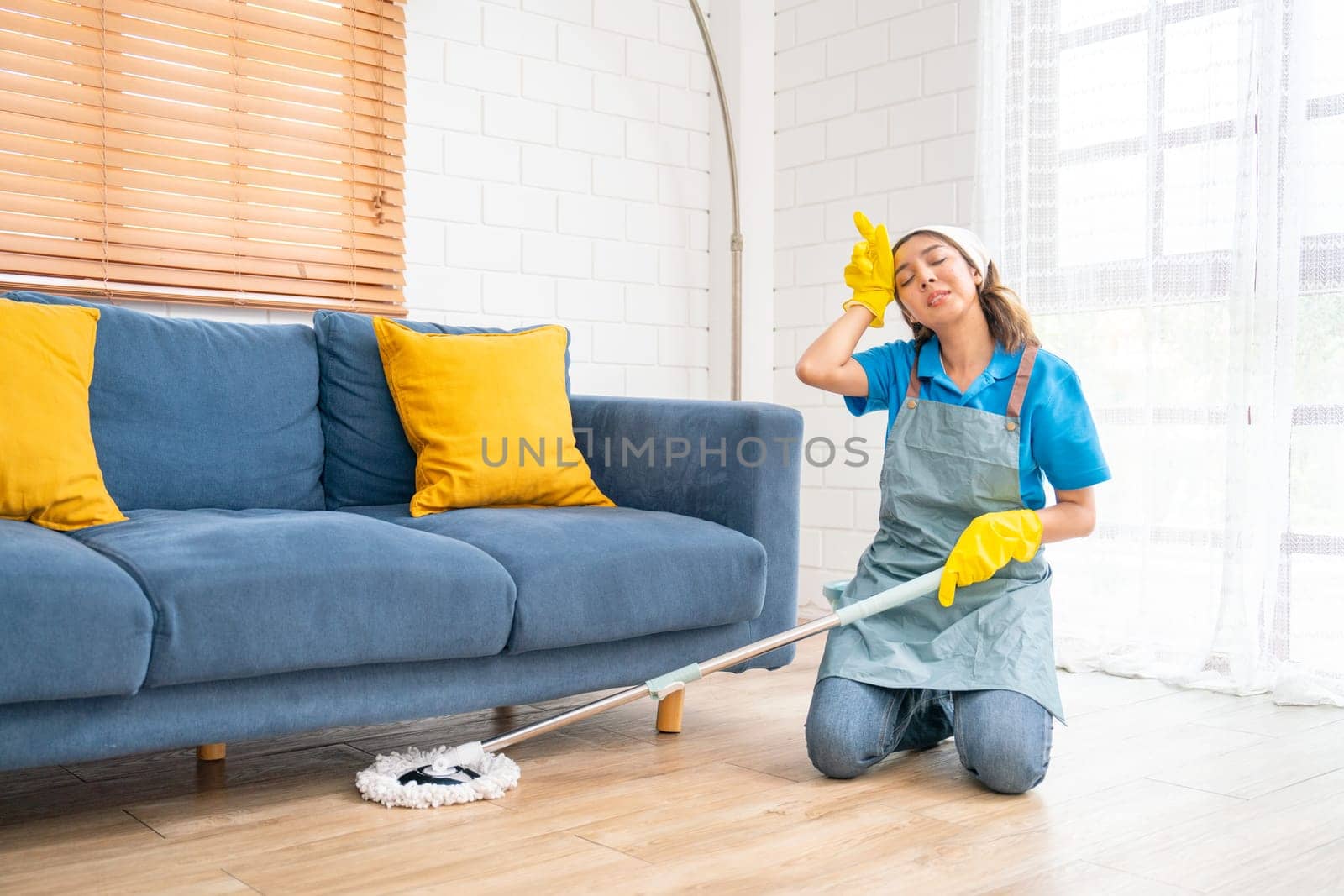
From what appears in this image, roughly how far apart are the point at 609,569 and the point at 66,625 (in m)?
0.85

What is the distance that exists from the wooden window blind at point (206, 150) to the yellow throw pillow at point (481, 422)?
0.61 metres

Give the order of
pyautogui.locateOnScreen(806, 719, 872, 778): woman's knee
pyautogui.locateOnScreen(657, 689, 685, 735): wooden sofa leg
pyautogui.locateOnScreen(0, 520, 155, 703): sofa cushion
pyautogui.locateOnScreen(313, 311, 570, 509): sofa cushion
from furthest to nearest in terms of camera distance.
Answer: pyautogui.locateOnScreen(313, 311, 570, 509): sofa cushion
pyautogui.locateOnScreen(657, 689, 685, 735): wooden sofa leg
pyautogui.locateOnScreen(806, 719, 872, 778): woman's knee
pyautogui.locateOnScreen(0, 520, 155, 703): sofa cushion

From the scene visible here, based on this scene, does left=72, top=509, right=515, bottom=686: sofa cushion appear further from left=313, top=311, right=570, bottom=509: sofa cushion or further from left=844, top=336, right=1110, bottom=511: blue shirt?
left=844, top=336, right=1110, bottom=511: blue shirt

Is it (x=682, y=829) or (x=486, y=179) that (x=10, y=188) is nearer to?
(x=486, y=179)

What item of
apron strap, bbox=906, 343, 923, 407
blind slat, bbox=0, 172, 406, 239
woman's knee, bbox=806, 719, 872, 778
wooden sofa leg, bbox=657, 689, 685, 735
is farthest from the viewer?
blind slat, bbox=0, 172, 406, 239

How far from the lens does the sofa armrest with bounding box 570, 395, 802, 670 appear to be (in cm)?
238

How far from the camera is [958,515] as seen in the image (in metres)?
2.17

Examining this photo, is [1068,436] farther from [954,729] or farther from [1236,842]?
[1236,842]

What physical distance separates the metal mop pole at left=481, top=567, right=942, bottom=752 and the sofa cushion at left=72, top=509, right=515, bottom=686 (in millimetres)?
179

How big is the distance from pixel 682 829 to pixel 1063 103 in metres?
2.19

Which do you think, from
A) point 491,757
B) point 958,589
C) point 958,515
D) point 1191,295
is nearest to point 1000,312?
point 958,515

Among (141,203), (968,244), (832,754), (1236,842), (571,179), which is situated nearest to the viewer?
(1236,842)

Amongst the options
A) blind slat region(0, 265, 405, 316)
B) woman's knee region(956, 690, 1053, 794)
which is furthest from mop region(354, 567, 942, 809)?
blind slat region(0, 265, 405, 316)

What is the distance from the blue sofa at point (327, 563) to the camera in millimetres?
1619
